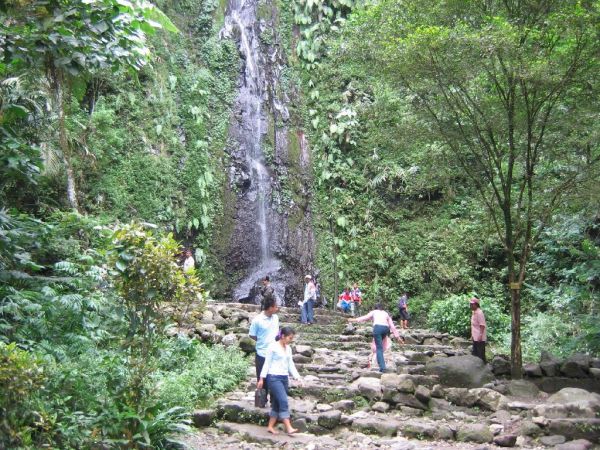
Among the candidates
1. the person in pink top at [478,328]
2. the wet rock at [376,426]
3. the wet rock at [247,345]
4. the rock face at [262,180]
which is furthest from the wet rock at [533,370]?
the rock face at [262,180]

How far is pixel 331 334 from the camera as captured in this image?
13.2 m

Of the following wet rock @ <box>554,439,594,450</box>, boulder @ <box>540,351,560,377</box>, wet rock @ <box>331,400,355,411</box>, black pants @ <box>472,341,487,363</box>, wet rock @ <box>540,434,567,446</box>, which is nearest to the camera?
wet rock @ <box>554,439,594,450</box>

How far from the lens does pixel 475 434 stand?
6.44 metres

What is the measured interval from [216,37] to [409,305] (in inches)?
510

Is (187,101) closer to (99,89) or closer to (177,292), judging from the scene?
(99,89)

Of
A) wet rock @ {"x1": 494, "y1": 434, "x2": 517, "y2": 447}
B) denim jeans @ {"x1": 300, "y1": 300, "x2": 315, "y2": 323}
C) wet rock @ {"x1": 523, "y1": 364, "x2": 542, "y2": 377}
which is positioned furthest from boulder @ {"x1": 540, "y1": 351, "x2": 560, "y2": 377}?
denim jeans @ {"x1": 300, "y1": 300, "x2": 315, "y2": 323}

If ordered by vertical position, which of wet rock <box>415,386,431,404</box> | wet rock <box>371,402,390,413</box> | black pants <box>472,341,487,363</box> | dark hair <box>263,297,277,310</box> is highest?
dark hair <box>263,297,277,310</box>

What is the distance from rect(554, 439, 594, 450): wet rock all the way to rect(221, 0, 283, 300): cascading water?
1265cm

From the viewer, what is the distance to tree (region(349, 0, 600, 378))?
8523 mm

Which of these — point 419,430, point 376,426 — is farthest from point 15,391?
point 419,430

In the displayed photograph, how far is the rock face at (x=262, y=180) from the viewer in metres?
18.8

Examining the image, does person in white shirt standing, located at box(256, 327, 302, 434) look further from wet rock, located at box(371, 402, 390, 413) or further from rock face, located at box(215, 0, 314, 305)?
rock face, located at box(215, 0, 314, 305)

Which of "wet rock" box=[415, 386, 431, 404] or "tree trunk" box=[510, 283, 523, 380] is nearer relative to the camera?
"wet rock" box=[415, 386, 431, 404]

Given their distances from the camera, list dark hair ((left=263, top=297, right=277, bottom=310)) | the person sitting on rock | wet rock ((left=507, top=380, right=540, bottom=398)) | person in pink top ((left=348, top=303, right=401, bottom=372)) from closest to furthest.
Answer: dark hair ((left=263, top=297, right=277, bottom=310)) → wet rock ((left=507, top=380, right=540, bottom=398)) → person in pink top ((left=348, top=303, right=401, bottom=372)) → the person sitting on rock
